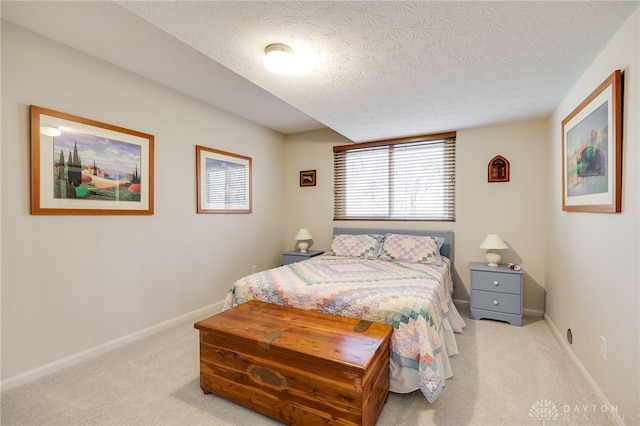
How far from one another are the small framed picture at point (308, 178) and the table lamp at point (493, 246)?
2.45 m

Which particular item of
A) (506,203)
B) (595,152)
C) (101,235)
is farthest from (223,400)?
(506,203)

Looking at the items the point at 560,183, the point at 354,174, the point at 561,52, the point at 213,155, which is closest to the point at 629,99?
the point at 561,52

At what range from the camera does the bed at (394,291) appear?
1813 millimetres

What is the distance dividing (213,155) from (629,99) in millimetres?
3495

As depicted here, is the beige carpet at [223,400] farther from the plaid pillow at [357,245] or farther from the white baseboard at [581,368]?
the plaid pillow at [357,245]

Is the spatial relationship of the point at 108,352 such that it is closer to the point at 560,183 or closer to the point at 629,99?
the point at 629,99

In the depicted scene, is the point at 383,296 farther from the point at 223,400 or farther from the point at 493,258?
the point at 493,258

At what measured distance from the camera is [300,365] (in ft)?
5.18

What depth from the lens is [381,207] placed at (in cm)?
409

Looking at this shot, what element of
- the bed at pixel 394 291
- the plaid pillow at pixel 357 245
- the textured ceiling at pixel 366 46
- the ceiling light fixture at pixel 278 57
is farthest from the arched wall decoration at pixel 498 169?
the ceiling light fixture at pixel 278 57

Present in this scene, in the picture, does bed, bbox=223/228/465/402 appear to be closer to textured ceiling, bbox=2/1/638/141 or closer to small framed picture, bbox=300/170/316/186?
small framed picture, bbox=300/170/316/186

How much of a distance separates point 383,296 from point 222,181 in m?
2.48

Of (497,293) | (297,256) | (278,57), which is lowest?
(497,293)

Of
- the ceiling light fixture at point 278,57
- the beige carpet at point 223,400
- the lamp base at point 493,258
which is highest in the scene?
the ceiling light fixture at point 278,57
